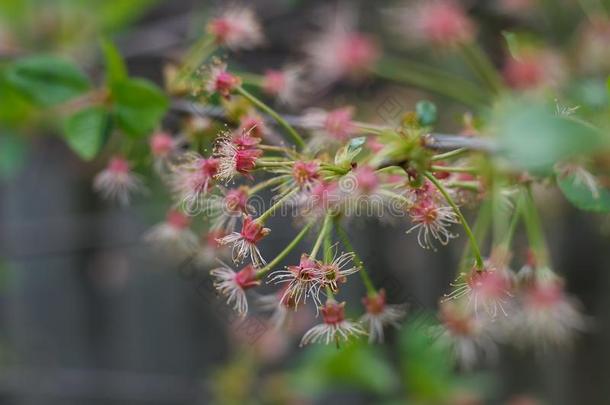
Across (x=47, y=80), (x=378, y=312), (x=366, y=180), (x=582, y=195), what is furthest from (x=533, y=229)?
(x=47, y=80)

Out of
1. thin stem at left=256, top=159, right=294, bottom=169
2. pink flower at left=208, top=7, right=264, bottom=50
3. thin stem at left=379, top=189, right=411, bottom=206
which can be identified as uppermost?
pink flower at left=208, top=7, right=264, bottom=50

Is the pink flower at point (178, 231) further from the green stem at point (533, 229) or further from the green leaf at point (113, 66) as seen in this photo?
the green stem at point (533, 229)

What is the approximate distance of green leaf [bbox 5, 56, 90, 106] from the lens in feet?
3.03

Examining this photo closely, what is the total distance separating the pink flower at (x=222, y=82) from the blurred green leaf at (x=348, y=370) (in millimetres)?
724

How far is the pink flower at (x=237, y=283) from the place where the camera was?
0.68 meters

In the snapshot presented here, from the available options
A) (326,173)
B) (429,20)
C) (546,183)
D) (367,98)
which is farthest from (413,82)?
(326,173)

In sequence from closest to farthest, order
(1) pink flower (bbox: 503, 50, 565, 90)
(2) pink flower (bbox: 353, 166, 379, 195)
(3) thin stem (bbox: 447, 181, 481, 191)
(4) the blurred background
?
(2) pink flower (bbox: 353, 166, 379, 195), (3) thin stem (bbox: 447, 181, 481, 191), (1) pink flower (bbox: 503, 50, 565, 90), (4) the blurred background

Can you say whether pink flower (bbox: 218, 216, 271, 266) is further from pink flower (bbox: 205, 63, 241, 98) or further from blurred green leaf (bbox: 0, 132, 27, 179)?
blurred green leaf (bbox: 0, 132, 27, 179)

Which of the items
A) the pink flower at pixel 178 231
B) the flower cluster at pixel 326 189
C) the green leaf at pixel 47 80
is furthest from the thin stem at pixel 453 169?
the green leaf at pixel 47 80

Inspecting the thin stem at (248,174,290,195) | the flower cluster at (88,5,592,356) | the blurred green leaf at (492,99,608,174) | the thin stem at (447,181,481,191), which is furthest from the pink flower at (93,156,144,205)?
the blurred green leaf at (492,99,608,174)

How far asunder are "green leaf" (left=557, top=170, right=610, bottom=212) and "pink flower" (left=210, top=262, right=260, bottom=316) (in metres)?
0.30

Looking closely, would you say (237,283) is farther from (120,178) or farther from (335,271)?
(120,178)

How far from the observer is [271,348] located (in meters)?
1.77

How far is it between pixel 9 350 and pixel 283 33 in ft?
5.15
